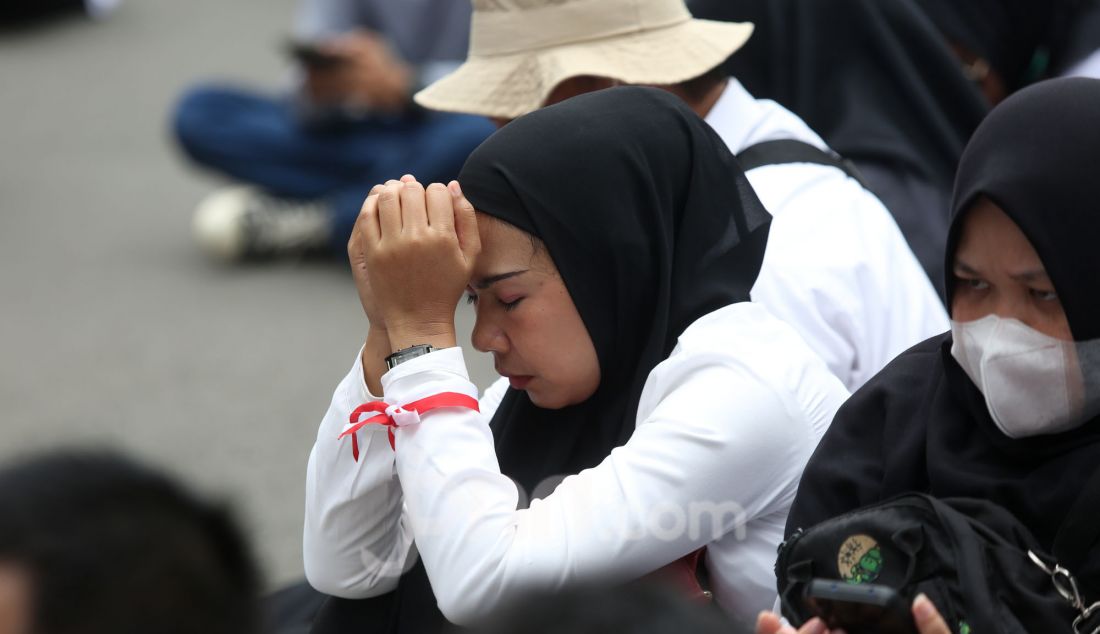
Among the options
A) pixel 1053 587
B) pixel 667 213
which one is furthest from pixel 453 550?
pixel 1053 587

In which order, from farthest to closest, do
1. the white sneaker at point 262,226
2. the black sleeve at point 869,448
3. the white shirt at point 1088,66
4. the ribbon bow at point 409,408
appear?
the white sneaker at point 262,226, the white shirt at point 1088,66, the ribbon bow at point 409,408, the black sleeve at point 869,448

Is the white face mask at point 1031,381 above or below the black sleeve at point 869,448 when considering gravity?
above

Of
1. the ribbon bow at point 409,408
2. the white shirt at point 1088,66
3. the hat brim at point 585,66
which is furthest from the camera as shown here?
the white shirt at point 1088,66

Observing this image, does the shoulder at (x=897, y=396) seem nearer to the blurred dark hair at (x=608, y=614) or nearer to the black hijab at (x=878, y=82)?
the blurred dark hair at (x=608, y=614)

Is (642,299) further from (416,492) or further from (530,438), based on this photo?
(416,492)

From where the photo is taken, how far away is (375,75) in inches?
A: 214

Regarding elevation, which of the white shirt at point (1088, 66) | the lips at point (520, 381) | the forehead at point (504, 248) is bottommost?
the white shirt at point (1088, 66)

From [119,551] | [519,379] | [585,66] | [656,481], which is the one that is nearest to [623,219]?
[519,379]

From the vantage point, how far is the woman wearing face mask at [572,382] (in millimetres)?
1751

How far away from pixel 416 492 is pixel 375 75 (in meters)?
3.86

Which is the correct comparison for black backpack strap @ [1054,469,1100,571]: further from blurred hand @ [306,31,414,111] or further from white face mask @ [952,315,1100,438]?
blurred hand @ [306,31,414,111]

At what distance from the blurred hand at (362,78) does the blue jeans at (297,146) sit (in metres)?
0.08

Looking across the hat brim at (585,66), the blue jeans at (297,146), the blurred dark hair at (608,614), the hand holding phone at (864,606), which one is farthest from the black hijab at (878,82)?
the blue jeans at (297,146)

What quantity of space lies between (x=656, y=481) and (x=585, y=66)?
1150mm
